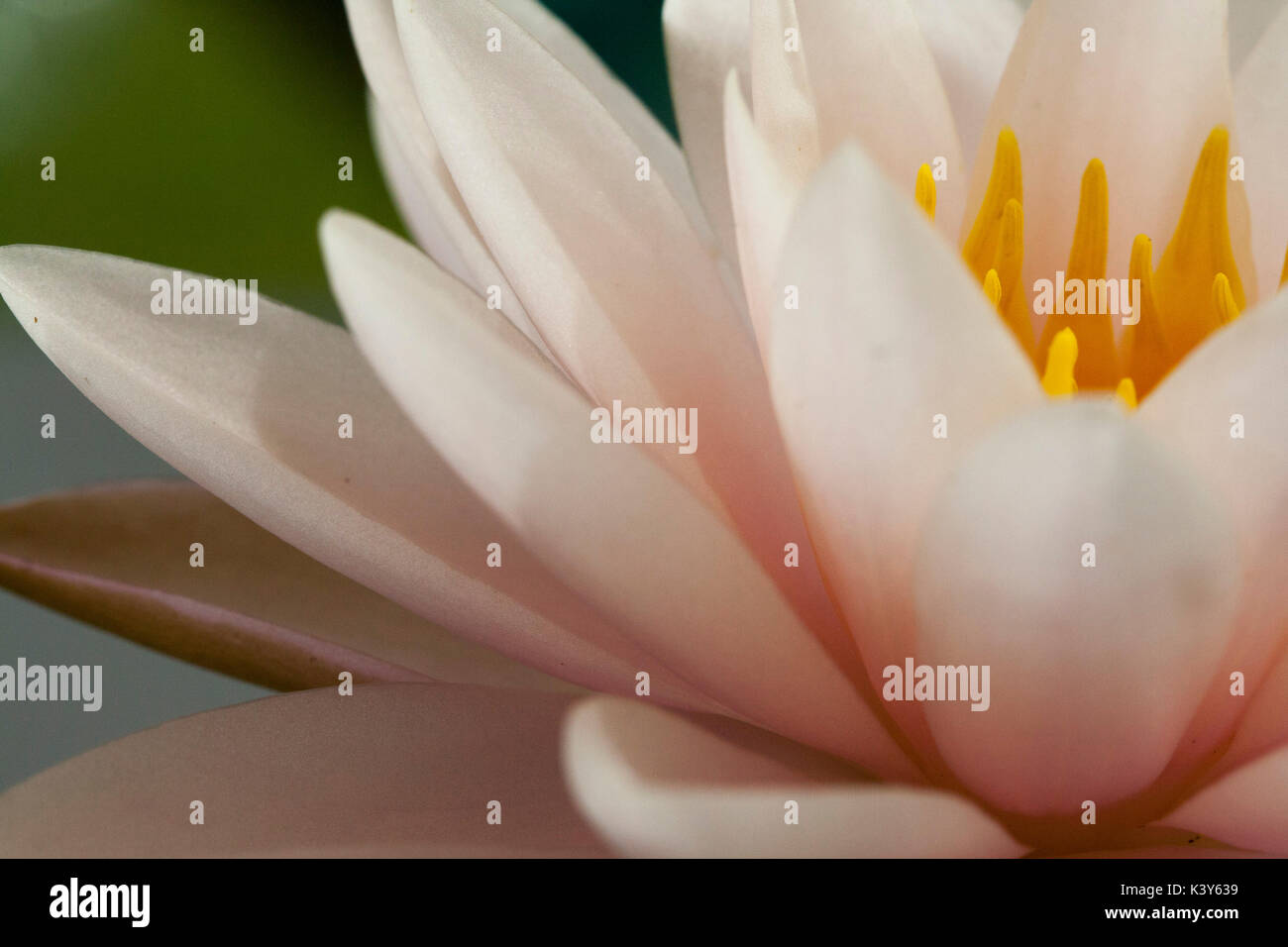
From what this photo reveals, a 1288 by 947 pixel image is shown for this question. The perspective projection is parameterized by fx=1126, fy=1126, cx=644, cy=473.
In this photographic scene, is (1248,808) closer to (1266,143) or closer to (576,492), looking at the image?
(576,492)

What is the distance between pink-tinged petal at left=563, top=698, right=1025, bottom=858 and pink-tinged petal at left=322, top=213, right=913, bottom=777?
30 mm

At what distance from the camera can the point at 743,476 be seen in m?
0.36

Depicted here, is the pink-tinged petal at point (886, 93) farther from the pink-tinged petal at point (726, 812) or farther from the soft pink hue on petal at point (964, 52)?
the pink-tinged petal at point (726, 812)

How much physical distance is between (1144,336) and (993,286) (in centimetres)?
7

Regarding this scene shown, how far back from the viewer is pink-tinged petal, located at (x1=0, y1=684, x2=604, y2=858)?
1.00 feet

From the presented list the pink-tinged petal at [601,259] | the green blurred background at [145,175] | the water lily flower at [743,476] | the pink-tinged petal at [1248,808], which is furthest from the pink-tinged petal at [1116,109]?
the green blurred background at [145,175]

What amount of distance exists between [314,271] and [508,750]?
492 mm

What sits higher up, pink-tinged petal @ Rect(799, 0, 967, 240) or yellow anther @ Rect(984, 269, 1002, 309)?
pink-tinged petal @ Rect(799, 0, 967, 240)

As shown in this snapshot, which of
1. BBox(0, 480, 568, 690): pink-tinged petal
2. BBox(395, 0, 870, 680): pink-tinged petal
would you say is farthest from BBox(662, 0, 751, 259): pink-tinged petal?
BBox(0, 480, 568, 690): pink-tinged petal

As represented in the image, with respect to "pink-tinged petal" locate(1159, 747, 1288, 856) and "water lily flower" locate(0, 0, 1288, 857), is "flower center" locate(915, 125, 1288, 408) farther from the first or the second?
"pink-tinged petal" locate(1159, 747, 1288, 856)

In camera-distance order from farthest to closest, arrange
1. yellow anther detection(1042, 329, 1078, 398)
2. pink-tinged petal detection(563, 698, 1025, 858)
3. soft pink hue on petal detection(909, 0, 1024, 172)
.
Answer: soft pink hue on petal detection(909, 0, 1024, 172)
yellow anther detection(1042, 329, 1078, 398)
pink-tinged petal detection(563, 698, 1025, 858)

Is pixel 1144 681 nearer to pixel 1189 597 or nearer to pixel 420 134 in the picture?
pixel 1189 597

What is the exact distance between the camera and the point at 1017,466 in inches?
8.8
